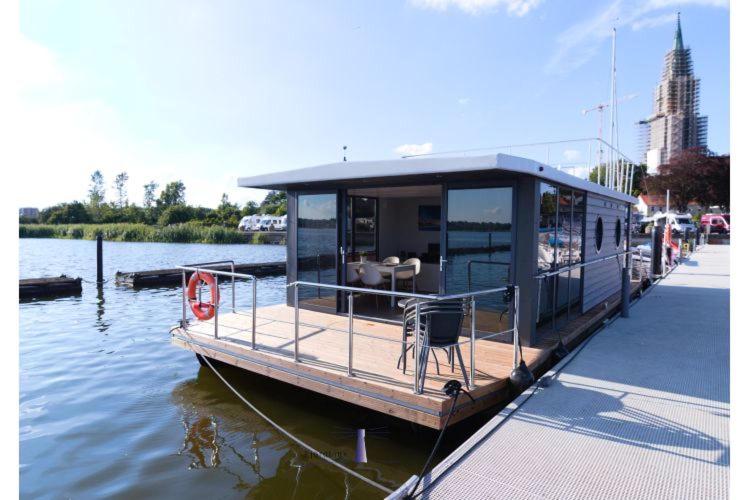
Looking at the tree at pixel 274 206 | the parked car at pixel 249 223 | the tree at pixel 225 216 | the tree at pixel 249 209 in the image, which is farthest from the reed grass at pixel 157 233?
the tree at pixel 249 209

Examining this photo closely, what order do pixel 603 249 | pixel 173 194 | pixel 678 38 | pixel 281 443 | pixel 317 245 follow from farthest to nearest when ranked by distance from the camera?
pixel 678 38 < pixel 173 194 < pixel 603 249 < pixel 317 245 < pixel 281 443

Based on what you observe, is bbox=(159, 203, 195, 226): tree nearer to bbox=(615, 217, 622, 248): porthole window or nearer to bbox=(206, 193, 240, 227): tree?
bbox=(206, 193, 240, 227): tree

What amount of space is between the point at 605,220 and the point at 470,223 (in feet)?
13.6

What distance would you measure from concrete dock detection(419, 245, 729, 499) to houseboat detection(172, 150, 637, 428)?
1.45 ft

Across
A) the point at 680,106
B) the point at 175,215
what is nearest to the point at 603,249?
the point at 175,215

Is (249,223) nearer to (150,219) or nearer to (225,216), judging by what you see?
(225,216)

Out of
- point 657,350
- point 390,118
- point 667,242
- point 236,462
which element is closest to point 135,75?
point 390,118

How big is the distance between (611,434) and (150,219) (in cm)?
5755

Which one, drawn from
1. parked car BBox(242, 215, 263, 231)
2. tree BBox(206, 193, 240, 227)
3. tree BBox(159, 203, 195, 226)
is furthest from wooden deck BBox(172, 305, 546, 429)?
tree BBox(159, 203, 195, 226)

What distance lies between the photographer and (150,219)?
176 ft

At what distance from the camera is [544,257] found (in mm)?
5680

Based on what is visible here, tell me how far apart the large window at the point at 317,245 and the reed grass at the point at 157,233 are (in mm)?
28624

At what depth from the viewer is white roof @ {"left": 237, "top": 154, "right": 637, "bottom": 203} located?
14.7 ft

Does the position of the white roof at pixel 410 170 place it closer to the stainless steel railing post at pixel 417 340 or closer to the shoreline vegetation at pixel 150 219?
the stainless steel railing post at pixel 417 340
